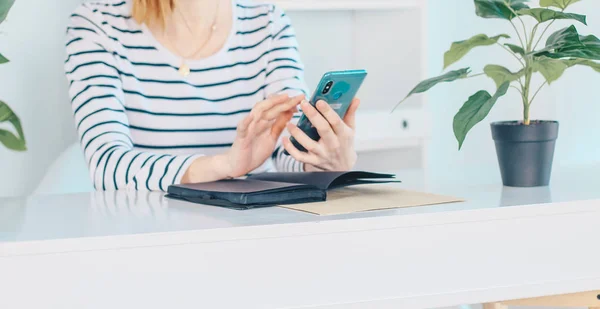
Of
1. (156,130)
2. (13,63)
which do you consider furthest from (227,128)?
(13,63)

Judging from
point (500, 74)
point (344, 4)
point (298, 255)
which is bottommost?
point (298, 255)

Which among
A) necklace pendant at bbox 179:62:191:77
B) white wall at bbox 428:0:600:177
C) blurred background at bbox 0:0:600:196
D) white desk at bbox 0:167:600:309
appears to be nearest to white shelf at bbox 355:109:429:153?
blurred background at bbox 0:0:600:196

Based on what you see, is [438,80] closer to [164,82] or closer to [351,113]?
[351,113]

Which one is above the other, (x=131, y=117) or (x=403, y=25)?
(x=403, y=25)

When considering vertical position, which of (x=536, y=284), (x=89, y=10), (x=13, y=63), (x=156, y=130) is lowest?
(x=536, y=284)

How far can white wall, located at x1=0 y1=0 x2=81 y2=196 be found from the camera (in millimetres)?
1858

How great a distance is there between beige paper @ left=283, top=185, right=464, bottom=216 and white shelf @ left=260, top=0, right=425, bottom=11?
1369mm

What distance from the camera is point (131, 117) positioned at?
181cm

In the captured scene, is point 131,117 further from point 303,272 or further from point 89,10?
point 303,272

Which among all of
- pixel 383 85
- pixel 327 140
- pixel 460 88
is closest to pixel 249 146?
pixel 327 140

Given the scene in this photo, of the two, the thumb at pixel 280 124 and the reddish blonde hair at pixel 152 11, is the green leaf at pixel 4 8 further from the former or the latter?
the reddish blonde hair at pixel 152 11

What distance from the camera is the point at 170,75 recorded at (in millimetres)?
1834

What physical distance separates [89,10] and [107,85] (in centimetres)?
21

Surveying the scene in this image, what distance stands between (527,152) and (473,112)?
143mm
